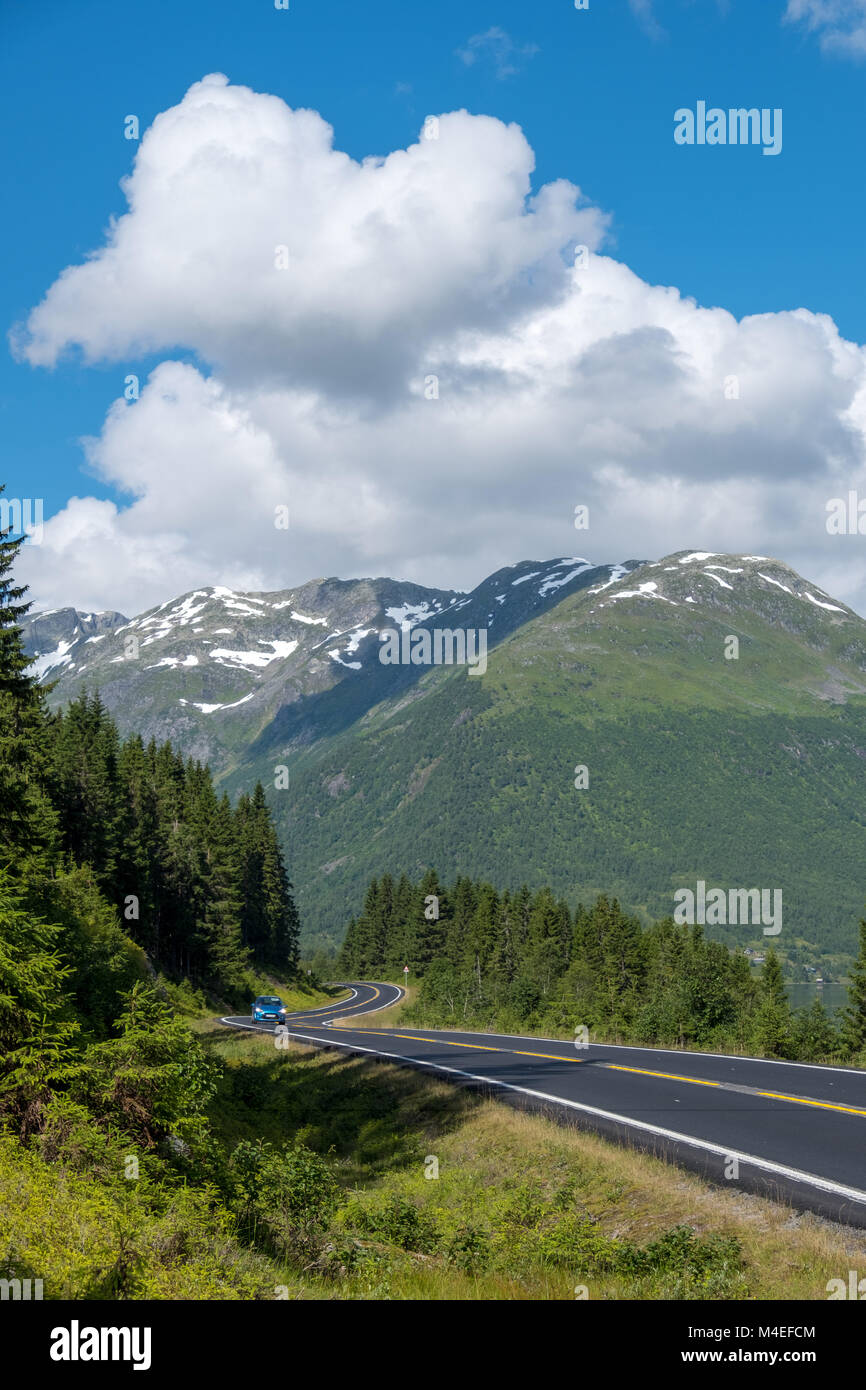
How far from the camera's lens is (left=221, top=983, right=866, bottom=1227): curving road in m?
9.89

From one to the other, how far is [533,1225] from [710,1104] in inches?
216

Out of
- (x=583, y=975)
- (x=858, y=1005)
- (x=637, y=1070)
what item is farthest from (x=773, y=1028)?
(x=583, y=975)

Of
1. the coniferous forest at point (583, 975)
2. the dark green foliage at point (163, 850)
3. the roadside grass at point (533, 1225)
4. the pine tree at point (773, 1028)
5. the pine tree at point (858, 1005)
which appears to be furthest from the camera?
the pine tree at point (858, 1005)

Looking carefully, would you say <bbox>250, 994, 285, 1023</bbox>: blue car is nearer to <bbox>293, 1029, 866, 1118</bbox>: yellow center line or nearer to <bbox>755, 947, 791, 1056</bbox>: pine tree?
<bbox>293, 1029, 866, 1118</bbox>: yellow center line

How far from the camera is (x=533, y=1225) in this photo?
33.5 ft

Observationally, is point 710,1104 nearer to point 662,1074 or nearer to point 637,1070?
point 662,1074

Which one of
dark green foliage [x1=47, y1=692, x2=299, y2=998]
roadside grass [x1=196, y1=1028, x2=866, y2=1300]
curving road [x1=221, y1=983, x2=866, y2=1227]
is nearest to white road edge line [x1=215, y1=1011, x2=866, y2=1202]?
curving road [x1=221, y1=983, x2=866, y2=1227]

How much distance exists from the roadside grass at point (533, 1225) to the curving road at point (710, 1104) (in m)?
0.51

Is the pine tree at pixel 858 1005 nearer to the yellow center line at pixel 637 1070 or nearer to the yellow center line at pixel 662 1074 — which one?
the yellow center line at pixel 637 1070

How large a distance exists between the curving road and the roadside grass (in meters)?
0.51

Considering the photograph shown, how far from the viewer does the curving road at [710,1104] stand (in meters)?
9.89

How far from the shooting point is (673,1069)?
19.4m

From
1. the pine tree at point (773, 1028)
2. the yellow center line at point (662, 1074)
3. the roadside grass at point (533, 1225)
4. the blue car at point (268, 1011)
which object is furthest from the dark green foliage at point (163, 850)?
the roadside grass at point (533, 1225)
